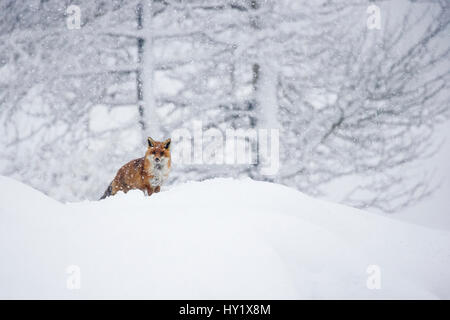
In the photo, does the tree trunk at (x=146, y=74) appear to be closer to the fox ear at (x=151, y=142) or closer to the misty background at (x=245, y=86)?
the misty background at (x=245, y=86)

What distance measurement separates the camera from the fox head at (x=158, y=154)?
17.4ft

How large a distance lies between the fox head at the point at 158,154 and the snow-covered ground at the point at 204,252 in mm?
1744

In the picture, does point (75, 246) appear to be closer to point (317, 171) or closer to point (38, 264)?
point (38, 264)

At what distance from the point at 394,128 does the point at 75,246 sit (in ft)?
25.2

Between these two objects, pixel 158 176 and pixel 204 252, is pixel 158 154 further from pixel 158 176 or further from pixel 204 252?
pixel 204 252

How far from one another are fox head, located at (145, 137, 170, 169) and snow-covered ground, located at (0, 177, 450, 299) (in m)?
1.74

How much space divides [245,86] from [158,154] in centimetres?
330

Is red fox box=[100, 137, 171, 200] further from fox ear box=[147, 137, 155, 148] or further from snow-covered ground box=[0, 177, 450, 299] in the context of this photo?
snow-covered ground box=[0, 177, 450, 299]

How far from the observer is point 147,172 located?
5.25 meters

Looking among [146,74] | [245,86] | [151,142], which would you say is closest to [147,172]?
[151,142]

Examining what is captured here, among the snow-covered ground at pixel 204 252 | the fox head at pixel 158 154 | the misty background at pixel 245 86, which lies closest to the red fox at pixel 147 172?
the fox head at pixel 158 154

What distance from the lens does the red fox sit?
17.2 ft

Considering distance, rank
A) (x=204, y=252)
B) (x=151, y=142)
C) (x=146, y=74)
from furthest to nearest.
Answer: (x=146, y=74) < (x=151, y=142) < (x=204, y=252)

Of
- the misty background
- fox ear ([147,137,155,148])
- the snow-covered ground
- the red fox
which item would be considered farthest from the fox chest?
the misty background
